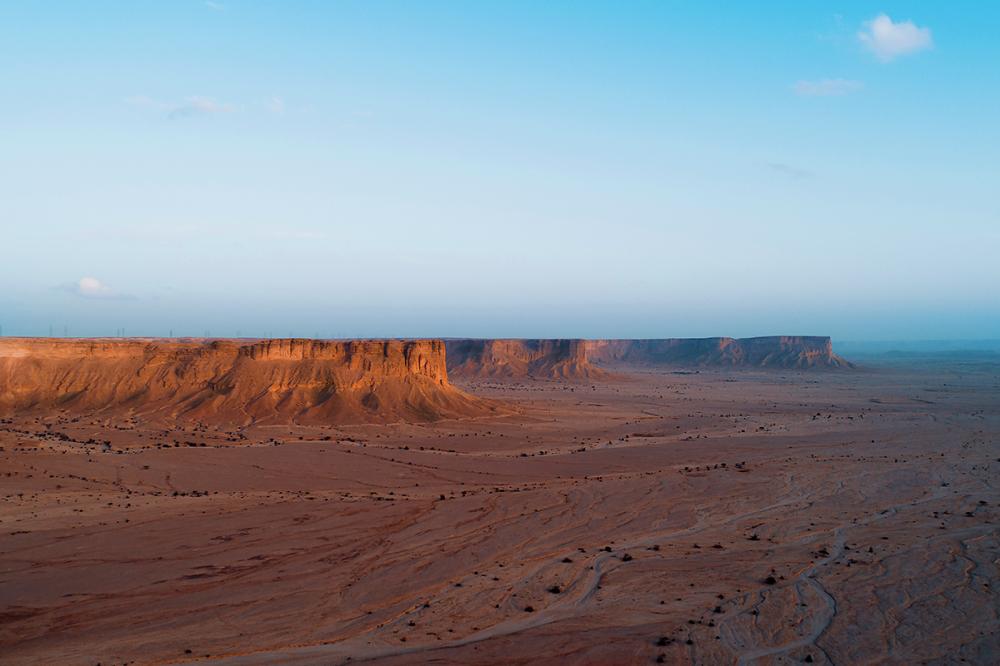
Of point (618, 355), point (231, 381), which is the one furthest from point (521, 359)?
point (231, 381)

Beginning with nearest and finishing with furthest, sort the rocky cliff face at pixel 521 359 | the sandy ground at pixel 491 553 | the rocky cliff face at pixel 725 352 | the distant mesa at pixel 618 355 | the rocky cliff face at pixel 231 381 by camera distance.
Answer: the sandy ground at pixel 491 553 → the rocky cliff face at pixel 231 381 → the rocky cliff face at pixel 521 359 → the distant mesa at pixel 618 355 → the rocky cliff face at pixel 725 352

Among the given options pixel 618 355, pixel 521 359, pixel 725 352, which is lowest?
pixel 618 355

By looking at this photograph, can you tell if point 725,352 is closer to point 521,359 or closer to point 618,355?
point 618,355

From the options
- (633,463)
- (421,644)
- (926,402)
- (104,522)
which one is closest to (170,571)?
(104,522)

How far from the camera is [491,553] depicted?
64.2 feet

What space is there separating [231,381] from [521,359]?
72.8m

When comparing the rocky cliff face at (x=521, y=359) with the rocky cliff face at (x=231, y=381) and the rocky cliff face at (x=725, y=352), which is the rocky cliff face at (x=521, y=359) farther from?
the rocky cliff face at (x=231, y=381)

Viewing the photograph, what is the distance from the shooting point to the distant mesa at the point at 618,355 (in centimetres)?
11794

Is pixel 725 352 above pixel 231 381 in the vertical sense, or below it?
above

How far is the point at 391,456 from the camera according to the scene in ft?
123

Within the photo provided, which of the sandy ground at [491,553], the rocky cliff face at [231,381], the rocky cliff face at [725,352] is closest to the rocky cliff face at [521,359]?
the rocky cliff face at [725,352]

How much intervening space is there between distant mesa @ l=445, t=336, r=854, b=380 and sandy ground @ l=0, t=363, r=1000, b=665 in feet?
249

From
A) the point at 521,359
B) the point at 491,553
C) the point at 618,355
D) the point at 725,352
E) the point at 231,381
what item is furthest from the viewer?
the point at 618,355

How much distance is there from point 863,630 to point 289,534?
14664 mm
